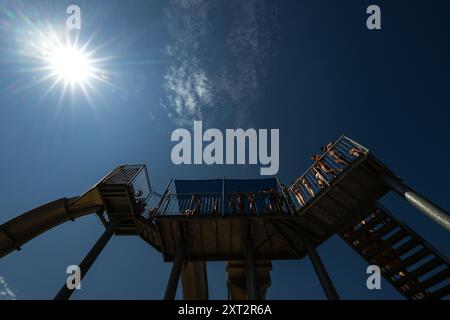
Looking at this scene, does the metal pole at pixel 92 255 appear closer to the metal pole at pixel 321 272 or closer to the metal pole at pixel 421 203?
the metal pole at pixel 321 272

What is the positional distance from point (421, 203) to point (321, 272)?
14.7ft

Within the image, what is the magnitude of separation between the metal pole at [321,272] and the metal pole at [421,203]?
406 cm

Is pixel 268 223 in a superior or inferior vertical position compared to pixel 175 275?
superior

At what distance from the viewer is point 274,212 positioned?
482 inches

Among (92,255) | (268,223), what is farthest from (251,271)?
(92,255)

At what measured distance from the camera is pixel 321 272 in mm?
10945

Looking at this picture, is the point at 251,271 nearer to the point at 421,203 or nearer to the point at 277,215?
the point at 277,215

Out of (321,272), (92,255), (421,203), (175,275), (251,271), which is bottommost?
(175,275)

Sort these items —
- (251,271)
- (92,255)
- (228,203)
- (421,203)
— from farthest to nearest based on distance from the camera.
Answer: (228,203) < (251,271) < (92,255) < (421,203)

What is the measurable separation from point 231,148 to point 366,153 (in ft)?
22.0

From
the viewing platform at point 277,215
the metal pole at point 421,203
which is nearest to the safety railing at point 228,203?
the viewing platform at point 277,215

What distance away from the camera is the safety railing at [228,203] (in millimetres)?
12757
